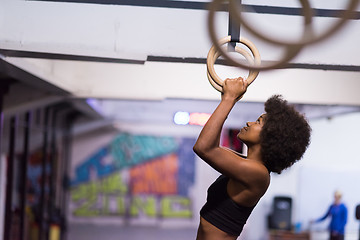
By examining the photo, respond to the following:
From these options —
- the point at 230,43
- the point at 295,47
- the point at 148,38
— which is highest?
the point at 148,38

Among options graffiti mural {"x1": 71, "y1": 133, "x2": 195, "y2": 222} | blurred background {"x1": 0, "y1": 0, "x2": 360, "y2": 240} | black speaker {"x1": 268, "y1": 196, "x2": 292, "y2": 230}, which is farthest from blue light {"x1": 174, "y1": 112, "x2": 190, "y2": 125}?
A: graffiti mural {"x1": 71, "y1": 133, "x2": 195, "y2": 222}

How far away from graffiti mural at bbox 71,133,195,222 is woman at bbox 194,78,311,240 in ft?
35.9

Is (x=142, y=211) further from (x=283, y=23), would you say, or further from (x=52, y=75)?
(x=283, y=23)

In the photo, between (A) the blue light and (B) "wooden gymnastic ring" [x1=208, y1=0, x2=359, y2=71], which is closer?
(B) "wooden gymnastic ring" [x1=208, y1=0, x2=359, y2=71]

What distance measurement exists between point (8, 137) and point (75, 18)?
409 cm

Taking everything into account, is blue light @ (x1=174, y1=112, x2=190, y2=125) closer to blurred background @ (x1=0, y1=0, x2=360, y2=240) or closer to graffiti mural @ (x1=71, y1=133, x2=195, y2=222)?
blurred background @ (x1=0, y1=0, x2=360, y2=240)

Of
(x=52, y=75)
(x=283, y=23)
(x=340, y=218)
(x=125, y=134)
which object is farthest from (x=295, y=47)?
(x=125, y=134)

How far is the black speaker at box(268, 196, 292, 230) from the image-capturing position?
10.0 metres

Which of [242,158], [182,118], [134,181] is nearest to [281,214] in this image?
[182,118]

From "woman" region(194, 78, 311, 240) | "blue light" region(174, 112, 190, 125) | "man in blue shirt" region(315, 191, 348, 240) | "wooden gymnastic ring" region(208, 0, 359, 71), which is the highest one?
"blue light" region(174, 112, 190, 125)

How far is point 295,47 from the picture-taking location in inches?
60.1

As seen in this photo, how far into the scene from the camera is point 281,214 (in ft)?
32.9

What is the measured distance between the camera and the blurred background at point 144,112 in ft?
10.4

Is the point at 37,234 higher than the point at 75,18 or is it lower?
lower
